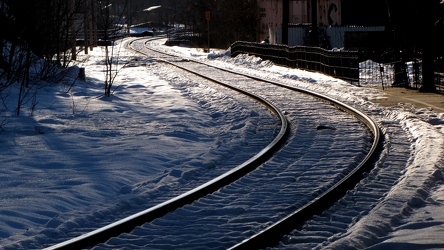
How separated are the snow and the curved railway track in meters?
0.56

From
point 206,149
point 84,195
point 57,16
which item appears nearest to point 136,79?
point 57,16

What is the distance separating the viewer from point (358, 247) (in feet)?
22.1

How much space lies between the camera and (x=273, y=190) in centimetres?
930

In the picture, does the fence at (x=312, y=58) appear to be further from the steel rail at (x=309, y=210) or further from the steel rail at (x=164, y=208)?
the steel rail at (x=164, y=208)

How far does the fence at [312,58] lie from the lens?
26742 millimetres

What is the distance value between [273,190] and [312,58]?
2370 cm

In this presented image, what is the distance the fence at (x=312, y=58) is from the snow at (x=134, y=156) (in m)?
3.28

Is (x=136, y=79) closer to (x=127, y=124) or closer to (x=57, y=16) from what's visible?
(x=57, y=16)

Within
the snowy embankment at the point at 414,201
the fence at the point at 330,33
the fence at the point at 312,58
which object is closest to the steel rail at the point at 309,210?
the snowy embankment at the point at 414,201

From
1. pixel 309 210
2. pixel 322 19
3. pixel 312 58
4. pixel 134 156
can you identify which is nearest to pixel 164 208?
pixel 309 210

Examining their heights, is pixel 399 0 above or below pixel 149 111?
above

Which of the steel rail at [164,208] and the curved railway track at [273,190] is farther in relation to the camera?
the curved railway track at [273,190]

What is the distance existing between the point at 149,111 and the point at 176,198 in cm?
984

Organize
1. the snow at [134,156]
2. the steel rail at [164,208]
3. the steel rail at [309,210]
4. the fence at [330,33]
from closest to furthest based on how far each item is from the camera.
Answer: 1. the steel rail at [309,210]
2. the steel rail at [164,208]
3. the snow at [134,156]
4. the fence at [330,33]
